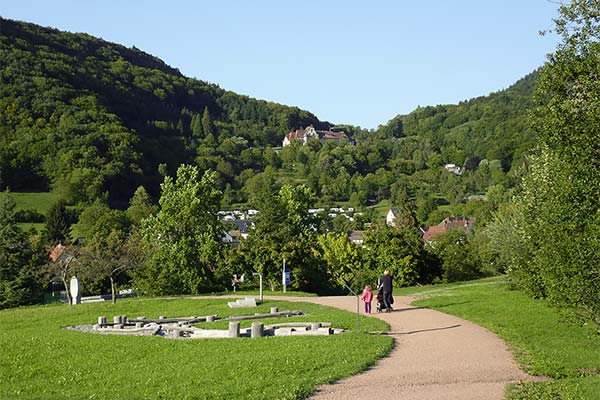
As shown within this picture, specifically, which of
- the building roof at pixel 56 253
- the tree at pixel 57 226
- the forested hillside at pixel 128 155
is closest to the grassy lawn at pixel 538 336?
the building roof at pixel 56 253

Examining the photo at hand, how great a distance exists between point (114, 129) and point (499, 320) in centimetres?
12911

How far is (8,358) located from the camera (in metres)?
17.6

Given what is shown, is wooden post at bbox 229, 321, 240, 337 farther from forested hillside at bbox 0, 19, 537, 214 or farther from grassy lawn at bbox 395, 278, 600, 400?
forested hillside at bbox 0, 19, 537, 214

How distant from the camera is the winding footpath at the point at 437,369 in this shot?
12.5 metres

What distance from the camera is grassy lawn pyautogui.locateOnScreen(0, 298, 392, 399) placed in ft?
42.3

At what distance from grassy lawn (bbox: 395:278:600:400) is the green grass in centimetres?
7956

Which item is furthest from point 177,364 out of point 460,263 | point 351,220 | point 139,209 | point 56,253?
point 351,220

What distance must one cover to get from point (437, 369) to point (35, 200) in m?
99.8

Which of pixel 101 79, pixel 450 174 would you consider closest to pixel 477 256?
pixel 450 174

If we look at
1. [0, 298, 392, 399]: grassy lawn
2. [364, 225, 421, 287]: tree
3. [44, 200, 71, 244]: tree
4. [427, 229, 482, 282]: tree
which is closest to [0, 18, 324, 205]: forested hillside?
[44, 200, 71, 244]: tree

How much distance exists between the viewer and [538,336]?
1961cm

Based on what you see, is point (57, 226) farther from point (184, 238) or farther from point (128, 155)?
point (128, 155)

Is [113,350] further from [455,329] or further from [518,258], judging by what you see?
[518,258]

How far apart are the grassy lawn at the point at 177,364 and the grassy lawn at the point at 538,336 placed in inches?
139
